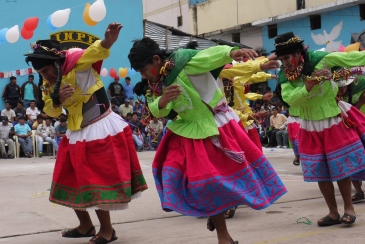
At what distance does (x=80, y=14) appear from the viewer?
21.2 m

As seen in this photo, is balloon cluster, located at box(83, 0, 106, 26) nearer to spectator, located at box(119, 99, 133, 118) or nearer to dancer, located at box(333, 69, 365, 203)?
spectator, located at box(119, 99, 133, 118)

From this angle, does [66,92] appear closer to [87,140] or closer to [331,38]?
[87,140]

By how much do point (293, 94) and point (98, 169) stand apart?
1909 millimetres

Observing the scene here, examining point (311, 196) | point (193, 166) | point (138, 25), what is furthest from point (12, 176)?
point (138, 25)

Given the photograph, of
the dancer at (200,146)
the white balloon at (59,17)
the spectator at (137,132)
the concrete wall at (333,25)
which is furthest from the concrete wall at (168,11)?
the dancer at (200,146)

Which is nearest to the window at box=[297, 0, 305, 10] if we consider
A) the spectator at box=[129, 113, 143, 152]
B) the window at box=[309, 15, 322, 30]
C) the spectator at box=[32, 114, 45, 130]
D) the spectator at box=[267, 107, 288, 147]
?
the window at box=[309, 15, 322, 30]

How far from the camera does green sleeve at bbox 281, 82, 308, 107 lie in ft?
18.2

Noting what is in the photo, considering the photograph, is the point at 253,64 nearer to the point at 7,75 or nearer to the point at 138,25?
the point at 7,75

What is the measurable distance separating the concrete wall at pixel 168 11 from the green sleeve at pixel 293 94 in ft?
95.4

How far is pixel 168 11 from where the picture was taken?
120ft

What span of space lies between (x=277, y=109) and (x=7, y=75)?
29.1ft

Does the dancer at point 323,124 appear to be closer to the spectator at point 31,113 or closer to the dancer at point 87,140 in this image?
the dancer at point 87,140

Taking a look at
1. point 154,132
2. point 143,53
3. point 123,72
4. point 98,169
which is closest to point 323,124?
point 154,132

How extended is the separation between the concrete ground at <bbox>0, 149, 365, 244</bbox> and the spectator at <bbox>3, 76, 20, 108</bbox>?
36.0 feet
